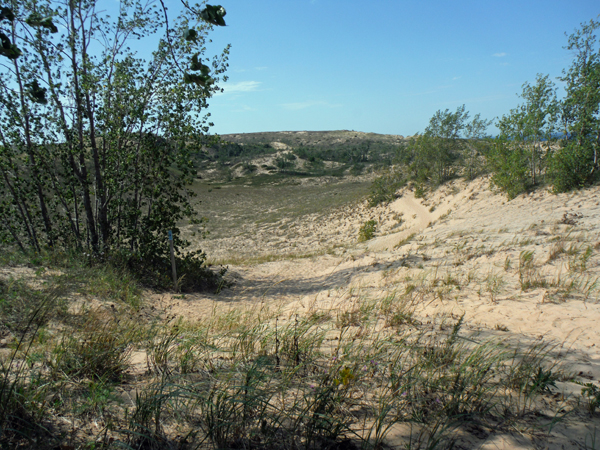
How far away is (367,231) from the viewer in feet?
57.2

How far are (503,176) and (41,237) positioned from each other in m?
16.9

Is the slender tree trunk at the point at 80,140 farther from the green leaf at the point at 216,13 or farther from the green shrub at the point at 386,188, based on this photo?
the green shrub at the point at 386,188

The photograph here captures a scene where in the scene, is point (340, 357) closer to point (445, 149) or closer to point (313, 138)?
point (445, 149)

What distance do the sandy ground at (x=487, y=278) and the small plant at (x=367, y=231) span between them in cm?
149

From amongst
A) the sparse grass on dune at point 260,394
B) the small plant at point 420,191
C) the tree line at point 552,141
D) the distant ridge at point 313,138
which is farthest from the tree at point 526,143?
the distant ridge at point 313,138

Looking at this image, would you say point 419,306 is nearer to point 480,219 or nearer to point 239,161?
point 480,219

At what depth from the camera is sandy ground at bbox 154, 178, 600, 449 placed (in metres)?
4.01

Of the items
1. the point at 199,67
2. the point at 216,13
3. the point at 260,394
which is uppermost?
the point at 216,13

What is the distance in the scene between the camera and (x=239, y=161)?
202 feet

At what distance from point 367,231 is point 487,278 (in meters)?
11.2

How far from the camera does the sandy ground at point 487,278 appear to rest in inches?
158

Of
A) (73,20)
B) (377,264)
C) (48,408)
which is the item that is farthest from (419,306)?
(73,20)

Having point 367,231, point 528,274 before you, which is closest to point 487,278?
point 528,274

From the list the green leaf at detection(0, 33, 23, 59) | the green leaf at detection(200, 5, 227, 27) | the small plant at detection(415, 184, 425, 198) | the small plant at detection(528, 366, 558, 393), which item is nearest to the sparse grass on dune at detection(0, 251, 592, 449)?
the small plant at detection(528, 366, 558, 393)
